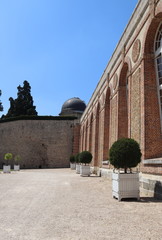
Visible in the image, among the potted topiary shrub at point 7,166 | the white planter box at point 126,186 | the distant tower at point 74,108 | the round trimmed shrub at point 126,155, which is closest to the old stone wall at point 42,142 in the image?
the distant tower at point 74,108

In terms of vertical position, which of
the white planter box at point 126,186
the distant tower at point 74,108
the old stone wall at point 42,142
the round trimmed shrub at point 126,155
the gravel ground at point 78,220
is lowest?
the gravel ground at point 78,220

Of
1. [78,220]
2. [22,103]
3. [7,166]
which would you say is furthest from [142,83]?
[22,103]

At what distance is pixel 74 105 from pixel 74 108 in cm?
62

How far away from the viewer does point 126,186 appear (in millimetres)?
6754

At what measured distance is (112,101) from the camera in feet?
48.8

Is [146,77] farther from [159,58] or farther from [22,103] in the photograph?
[22,103]

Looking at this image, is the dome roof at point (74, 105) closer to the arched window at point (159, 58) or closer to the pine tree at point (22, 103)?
the pine tree at point (22, 103)

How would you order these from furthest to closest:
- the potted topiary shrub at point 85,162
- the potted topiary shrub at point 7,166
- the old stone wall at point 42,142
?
the old stone wall at point 42,142, the potted topiary shrub at point 7,166, the potted topiary shrub at point 85,162

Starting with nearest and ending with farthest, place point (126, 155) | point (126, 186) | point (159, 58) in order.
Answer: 1. point (126, 186)
2. point (126, 155)
3. point (159, 58)

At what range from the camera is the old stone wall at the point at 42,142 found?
3569cm

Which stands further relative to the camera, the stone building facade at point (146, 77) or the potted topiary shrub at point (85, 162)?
the potted topiary shrub at point (85, 162)

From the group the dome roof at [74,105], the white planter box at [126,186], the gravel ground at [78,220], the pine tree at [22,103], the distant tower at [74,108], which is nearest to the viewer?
the gravel ground at [78,220]

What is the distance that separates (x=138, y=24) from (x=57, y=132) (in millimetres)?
27292

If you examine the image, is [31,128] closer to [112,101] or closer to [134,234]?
[112,101]
